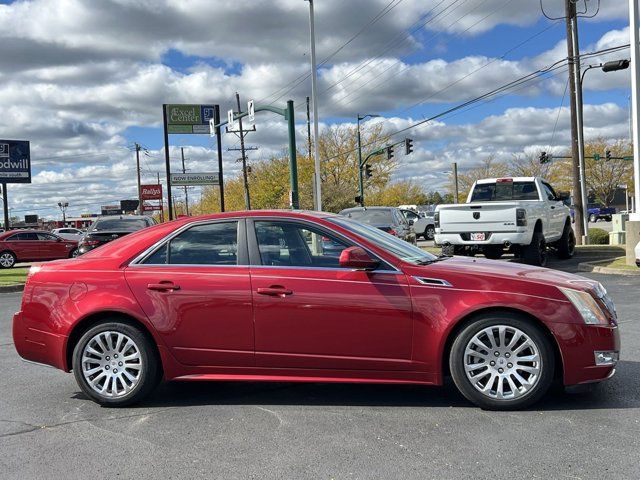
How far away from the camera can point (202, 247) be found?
5.03m

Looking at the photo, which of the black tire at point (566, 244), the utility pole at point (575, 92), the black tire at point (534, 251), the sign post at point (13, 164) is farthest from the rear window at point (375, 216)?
the sign post at point (13, 164)

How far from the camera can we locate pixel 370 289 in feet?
15.1

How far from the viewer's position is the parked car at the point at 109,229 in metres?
16.0

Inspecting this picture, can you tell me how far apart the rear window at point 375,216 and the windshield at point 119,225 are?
5796mm

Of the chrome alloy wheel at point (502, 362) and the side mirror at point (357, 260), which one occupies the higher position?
the side mirror at point (357, 260)

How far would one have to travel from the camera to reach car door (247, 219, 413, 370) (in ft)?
14.9

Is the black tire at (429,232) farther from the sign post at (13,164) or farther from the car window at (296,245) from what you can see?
the car window at (296,245)

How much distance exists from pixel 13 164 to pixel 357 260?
3714 cm

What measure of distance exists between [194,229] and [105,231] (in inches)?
473

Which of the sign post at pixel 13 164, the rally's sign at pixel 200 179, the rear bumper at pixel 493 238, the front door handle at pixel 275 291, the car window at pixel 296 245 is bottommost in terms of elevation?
the front door handle at pixel 275 291

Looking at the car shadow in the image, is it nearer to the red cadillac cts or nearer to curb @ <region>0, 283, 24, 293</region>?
the red cadillac cts

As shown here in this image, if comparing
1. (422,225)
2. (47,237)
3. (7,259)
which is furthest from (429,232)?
(7,259)

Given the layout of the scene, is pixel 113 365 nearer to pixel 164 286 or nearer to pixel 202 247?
pixel 164 286

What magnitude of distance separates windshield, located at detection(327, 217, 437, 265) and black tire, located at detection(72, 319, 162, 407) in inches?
70.0
